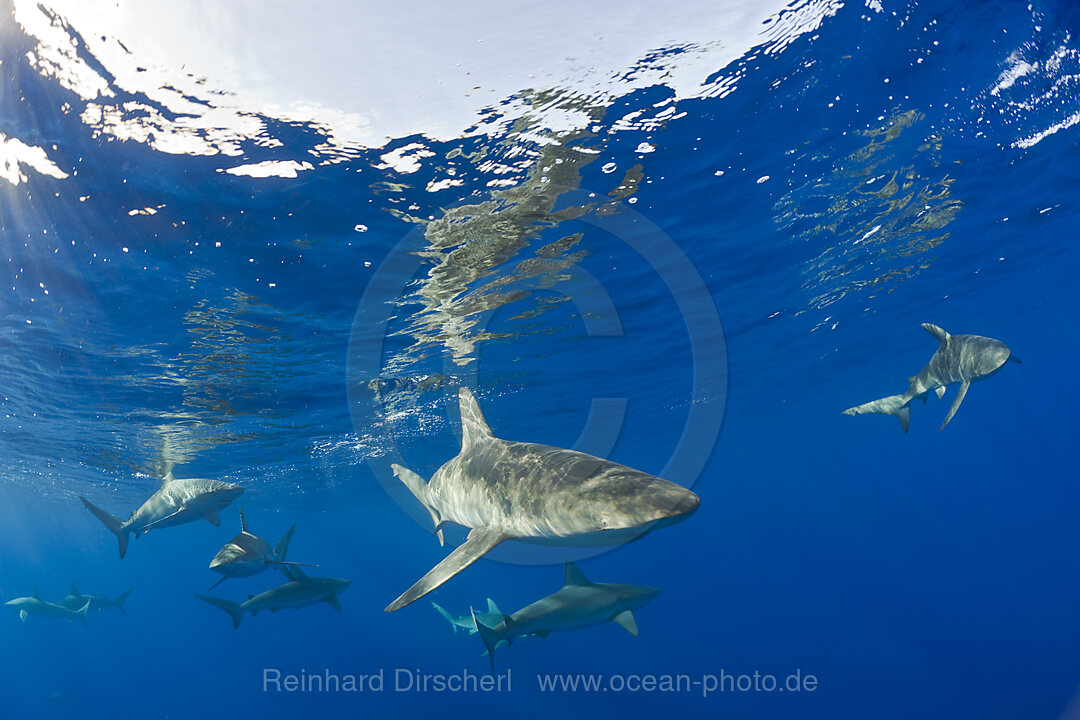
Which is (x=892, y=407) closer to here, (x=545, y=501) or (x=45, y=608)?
(x=545, y=501)

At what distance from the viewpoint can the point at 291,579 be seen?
30.7 feet

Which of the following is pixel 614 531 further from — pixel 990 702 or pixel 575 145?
pixel 990 702

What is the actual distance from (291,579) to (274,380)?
936cm

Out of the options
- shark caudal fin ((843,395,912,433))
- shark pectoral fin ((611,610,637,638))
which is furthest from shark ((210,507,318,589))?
shark caudal fin ((843,395,912,433))

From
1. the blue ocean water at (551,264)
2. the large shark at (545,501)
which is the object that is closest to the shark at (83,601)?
the blue ocean water at (551,264)

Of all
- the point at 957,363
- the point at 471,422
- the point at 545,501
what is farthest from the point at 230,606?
the point at 957,363

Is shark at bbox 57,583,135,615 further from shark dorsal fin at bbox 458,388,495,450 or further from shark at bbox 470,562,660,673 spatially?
shark dorsal fin at bbox 458,388,495,450

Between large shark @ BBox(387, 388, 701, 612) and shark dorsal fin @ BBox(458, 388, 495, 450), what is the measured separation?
202 millimetres

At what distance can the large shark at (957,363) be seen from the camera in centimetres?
638

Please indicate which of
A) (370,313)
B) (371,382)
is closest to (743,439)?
(371,382)

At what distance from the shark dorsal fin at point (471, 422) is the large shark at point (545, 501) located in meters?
0.20

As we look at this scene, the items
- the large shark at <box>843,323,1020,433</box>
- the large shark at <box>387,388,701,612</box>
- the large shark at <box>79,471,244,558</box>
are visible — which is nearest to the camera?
the large shark at <box>387,388,701,612</box>

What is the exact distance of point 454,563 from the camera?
4.19 meters

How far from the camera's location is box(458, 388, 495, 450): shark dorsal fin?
6.39 metres
